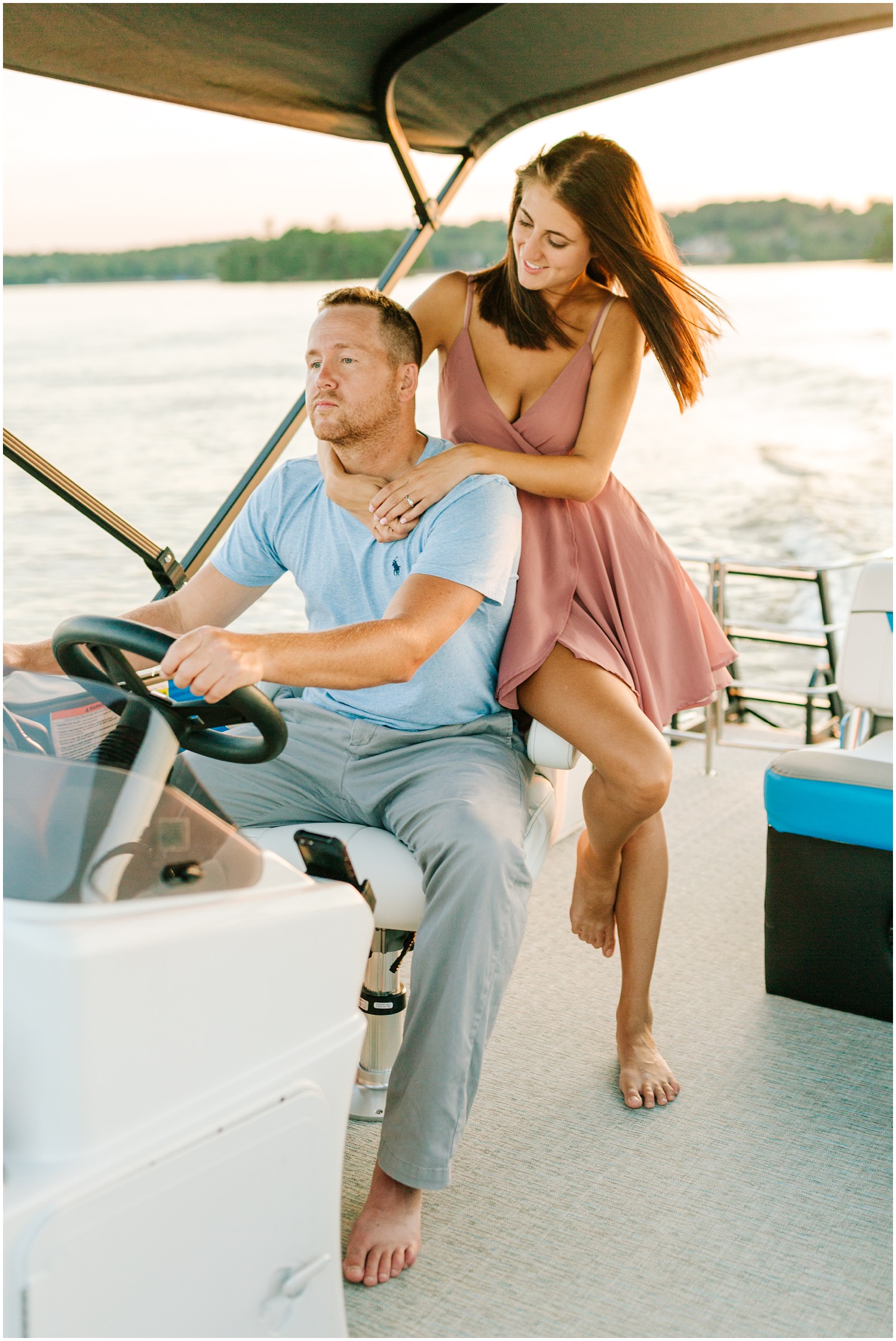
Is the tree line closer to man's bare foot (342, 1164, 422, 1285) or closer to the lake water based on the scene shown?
the lake water

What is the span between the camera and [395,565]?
5.81ft

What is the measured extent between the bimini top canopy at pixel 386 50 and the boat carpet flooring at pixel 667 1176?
6.26 feet

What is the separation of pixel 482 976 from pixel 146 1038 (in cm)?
58

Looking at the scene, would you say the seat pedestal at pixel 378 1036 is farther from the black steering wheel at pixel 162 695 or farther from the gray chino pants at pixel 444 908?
the black steering wheel at pixel 162 695

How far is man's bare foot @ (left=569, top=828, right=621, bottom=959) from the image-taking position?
1.85m

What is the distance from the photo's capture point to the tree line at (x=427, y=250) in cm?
497

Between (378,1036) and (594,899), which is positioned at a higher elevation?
(594,899)

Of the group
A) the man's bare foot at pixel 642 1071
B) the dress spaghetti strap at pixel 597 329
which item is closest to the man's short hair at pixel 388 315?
the dress spaghetti strap at pixel 597 329

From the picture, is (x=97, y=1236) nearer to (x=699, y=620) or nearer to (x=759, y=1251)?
(x=759, y=1251)

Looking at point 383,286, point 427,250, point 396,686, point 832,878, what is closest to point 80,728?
point 396,686

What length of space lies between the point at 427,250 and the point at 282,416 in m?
4.65

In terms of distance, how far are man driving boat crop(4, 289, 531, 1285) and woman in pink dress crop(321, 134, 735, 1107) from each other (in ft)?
0.23

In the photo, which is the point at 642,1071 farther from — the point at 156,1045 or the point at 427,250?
the point at 427,250

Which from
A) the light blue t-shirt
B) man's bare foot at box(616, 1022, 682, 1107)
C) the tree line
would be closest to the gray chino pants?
the light blue t-shirt
